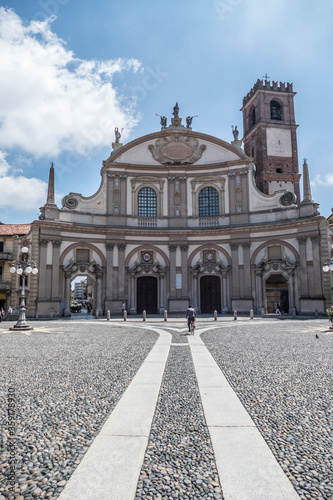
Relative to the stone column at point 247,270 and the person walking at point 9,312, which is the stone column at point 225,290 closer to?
the stone column at point 247,270

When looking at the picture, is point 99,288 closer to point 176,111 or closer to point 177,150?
point 177,150

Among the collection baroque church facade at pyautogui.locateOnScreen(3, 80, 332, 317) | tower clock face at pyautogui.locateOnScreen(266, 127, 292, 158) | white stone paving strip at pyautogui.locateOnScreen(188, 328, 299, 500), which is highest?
tower clock face at pyautogui.locateOnScreen(266, 127, 292, 158)

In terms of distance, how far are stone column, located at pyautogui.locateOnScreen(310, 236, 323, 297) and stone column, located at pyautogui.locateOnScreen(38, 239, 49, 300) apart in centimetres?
2212

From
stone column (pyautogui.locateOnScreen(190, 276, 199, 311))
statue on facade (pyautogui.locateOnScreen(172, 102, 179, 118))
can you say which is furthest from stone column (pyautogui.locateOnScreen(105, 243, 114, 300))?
statue on facade (pyautogui.locateOnScreen(172, 102, 179, 118))

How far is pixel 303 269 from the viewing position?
93.9ft

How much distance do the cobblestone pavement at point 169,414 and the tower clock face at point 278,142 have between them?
104ft

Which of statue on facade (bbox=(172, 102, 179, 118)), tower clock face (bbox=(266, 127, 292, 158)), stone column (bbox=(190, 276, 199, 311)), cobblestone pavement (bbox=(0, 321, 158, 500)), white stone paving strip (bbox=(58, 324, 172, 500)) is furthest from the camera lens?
tower clock face (bbox=(266, 127, 292, 158))

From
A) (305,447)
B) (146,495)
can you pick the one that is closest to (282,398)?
(305,447)

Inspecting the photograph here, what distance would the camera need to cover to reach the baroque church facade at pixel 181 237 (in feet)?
94.7

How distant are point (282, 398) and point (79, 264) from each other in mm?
26458

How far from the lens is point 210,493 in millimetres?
2971

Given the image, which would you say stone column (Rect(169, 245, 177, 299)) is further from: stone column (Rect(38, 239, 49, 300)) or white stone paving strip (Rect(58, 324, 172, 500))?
white stone paving strip (Rect(58, 324, 172, 500))

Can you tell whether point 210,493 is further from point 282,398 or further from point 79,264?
point 79,264

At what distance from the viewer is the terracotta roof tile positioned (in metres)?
35.6
